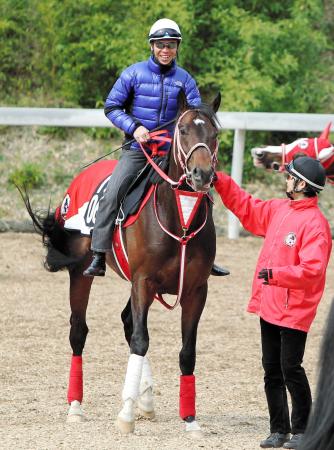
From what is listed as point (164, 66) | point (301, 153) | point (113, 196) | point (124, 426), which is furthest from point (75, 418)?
point (301, 153)

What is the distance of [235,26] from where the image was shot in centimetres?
1602

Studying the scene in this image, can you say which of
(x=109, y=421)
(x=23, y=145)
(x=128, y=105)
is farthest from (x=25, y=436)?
(x=23, y=145)

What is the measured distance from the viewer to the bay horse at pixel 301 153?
357 inches

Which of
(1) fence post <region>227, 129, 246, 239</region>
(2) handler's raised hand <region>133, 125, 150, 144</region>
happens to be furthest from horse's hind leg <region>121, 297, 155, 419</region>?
(1) fence post <region>227, 129, 246, 239</region>

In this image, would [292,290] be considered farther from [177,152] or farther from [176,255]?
[177,152]

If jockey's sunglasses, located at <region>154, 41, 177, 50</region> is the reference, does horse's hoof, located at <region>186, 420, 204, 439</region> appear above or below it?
below

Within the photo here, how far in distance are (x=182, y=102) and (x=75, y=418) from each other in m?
2.10

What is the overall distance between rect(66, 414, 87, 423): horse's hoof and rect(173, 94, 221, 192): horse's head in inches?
65.7

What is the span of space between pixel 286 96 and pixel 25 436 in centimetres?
1011

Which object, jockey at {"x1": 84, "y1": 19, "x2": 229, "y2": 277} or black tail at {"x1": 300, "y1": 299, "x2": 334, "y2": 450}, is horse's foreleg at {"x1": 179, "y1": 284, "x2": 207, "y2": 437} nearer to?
jockey at {"x1": 84, "y1": 19, "x2": 229, "y2": 277}

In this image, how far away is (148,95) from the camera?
730 cm

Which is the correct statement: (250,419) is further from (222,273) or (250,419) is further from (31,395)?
(31,395)

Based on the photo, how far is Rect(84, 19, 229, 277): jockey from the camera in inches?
286

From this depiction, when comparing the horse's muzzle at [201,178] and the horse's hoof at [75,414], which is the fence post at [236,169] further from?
the horse's muzzle at [201,178]
